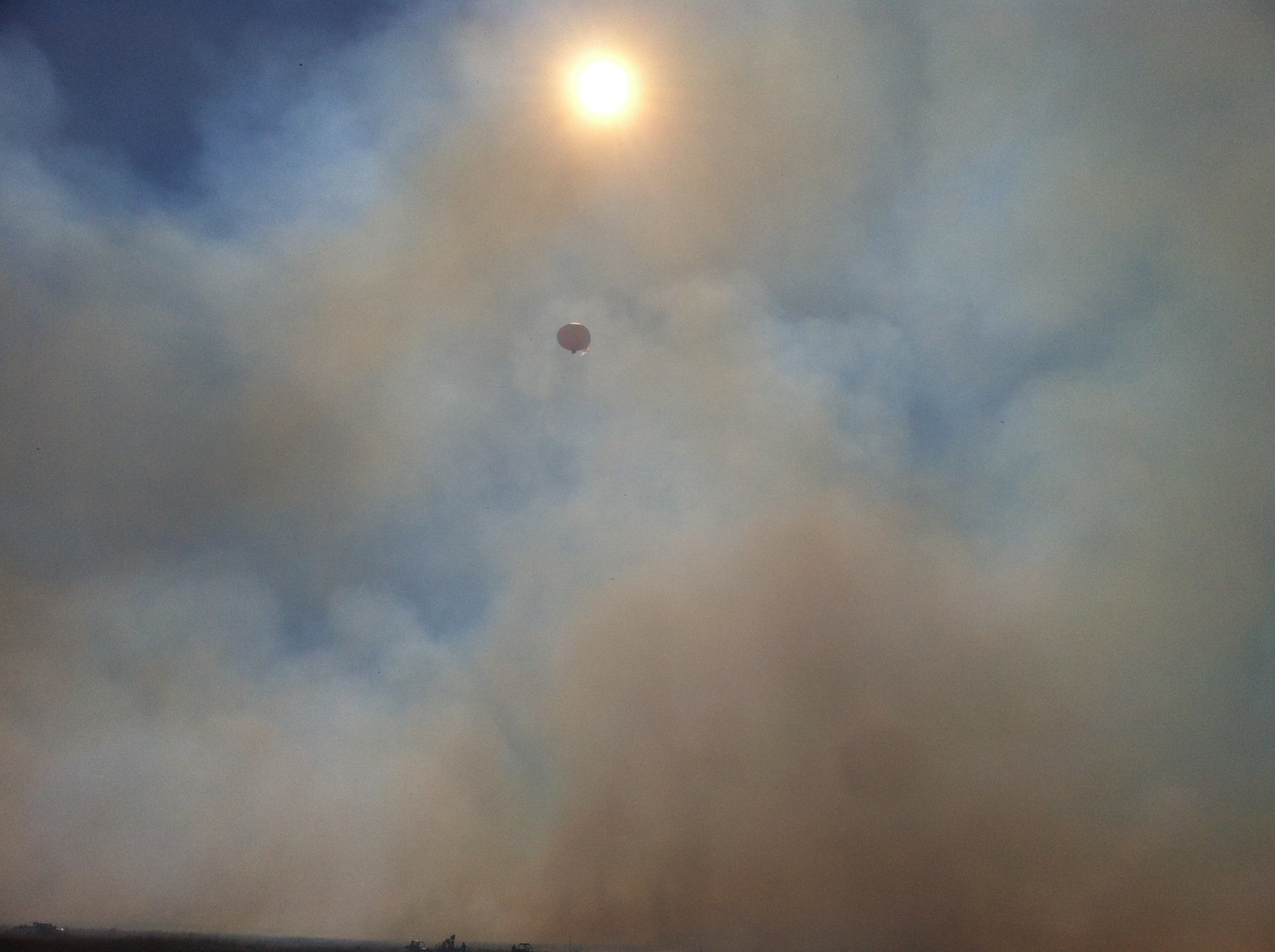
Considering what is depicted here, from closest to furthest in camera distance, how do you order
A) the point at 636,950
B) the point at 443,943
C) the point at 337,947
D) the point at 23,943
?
the point at 23,943
the point at 443,943
the point at 636,950
the point at 337,947

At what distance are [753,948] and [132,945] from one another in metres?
23.9

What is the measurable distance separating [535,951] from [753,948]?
1267 centimetres

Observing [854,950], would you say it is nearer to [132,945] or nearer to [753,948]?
[753,948]

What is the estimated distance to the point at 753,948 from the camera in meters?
36.3

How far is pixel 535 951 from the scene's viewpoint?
44.0 meters

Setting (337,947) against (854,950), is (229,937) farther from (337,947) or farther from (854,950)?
(854,950)

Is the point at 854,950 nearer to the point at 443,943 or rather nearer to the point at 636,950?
the point at 636,950

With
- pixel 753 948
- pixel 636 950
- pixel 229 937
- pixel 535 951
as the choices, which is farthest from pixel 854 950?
pixel 229 937

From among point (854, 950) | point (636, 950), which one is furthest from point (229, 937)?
point (854, 950)

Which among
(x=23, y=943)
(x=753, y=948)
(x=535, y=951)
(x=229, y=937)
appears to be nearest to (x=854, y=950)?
(x=753, y=948)

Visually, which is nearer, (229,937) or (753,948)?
(753,948)

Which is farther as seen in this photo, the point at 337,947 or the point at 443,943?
the point at 337,947

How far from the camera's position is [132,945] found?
119 feet

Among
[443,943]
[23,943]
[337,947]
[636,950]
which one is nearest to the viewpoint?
[23,943]
